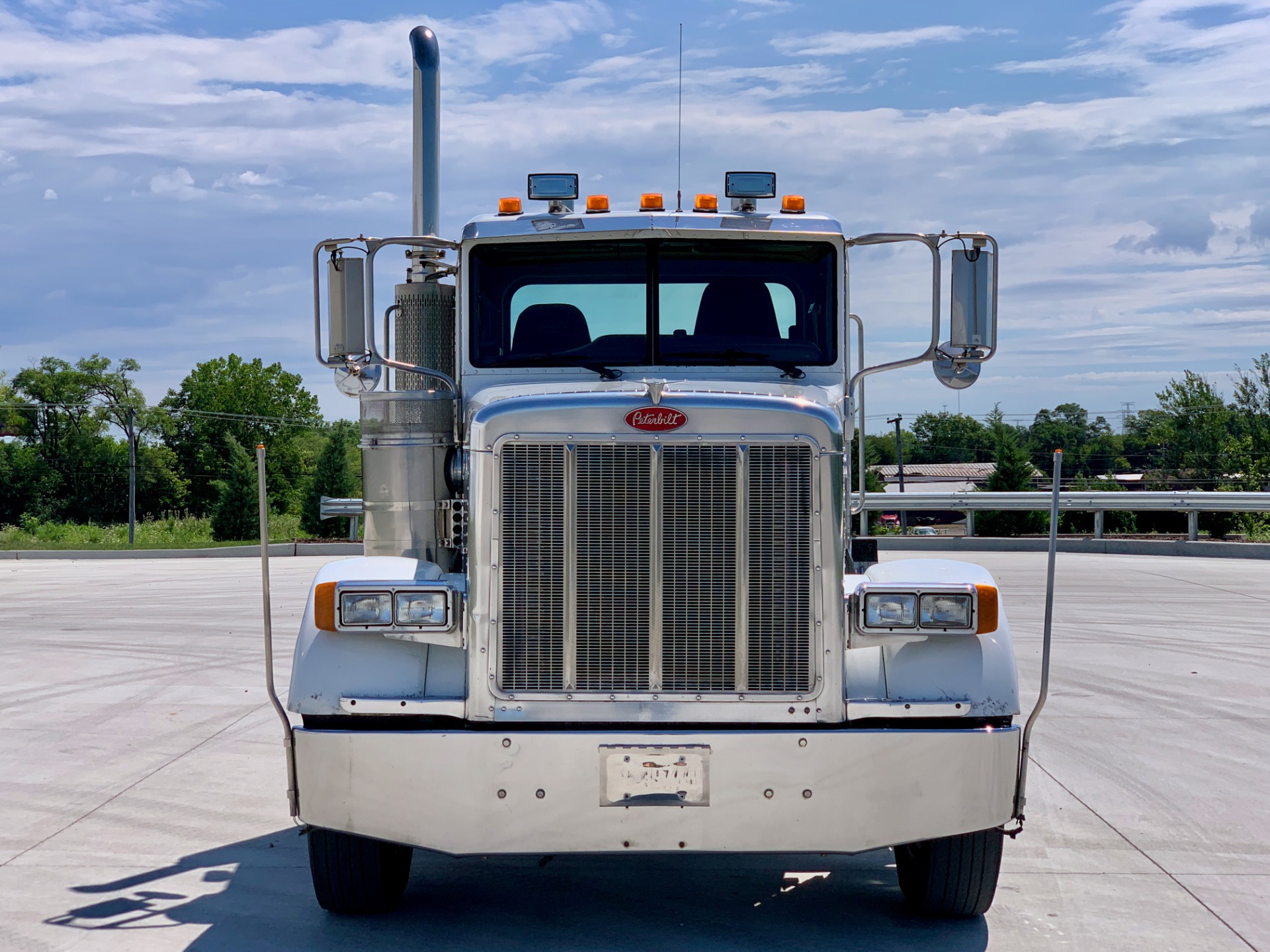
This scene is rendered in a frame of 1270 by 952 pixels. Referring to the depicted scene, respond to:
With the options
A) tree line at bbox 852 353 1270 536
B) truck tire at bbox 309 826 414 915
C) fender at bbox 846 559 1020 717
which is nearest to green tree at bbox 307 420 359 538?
tree line at bbox 852 353 1270 536

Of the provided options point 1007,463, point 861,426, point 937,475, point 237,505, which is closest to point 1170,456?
point 1007,463

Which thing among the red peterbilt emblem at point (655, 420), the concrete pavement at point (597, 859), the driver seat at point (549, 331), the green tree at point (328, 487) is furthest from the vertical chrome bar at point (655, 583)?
the green tree at point (328, 487)

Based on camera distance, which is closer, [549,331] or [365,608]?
[365,608]

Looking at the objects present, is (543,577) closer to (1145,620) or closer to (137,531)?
(1145,620)

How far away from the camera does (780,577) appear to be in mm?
4457

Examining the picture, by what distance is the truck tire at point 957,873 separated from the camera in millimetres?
4676

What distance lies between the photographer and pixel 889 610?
4.47 metres

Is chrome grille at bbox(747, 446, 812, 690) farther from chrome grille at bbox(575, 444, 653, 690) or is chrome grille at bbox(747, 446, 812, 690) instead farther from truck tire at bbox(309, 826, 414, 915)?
truck tire at bbox(309, 826, 414, 915)

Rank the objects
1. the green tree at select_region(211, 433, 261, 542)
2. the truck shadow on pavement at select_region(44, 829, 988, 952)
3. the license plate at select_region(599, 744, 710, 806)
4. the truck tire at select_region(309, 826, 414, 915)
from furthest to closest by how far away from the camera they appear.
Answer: the green tree at select_region(211, 433, 261, 542)
the truck tire at select_region(309, 826, 414, 915)
the truck shadow on pavement at select_region(44, 829, 988, 952)
the license plate at select_region(599, 744, 710, 806)

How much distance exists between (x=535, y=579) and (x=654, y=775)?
773 millimetres

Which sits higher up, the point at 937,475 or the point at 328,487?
the point at 328,487

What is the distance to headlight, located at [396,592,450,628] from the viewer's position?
445 cm

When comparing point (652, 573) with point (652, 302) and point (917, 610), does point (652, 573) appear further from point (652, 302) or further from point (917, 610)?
point (652, 302)

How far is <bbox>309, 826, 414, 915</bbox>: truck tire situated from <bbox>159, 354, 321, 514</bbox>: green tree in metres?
88.4
